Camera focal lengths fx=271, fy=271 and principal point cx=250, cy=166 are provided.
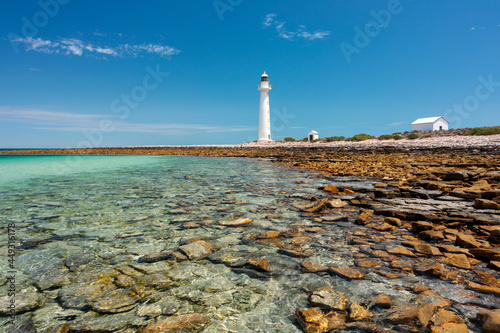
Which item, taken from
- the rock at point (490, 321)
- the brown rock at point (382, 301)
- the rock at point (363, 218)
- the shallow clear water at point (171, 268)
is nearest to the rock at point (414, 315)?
the brown rock at point (382, 301)

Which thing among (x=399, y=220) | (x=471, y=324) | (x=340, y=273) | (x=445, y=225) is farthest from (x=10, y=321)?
(x=445, y=225)

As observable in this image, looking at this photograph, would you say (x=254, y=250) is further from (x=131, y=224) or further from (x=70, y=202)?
(x=70, y=202)

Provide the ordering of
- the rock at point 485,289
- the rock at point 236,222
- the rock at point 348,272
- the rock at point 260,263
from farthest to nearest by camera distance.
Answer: the rock at point 236,222 < the rock at point 260,263 < the rock at point 348,272 < the rock at point 485,289

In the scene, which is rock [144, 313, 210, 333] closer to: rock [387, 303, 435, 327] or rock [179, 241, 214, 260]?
rock [179, 241, 214, 260]

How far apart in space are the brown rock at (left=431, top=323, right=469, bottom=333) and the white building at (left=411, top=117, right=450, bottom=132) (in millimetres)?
64973

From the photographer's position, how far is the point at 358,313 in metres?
2.70

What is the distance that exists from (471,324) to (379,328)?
822 millimetres

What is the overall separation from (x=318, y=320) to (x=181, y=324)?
4.27ft

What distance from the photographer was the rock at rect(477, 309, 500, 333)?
2.27 meters

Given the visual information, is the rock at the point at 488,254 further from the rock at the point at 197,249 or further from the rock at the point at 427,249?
the rock at the point at 197,249

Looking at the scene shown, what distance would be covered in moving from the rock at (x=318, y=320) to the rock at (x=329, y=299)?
0.35ft

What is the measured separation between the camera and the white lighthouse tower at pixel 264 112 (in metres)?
62.5

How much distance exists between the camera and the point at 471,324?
244cm

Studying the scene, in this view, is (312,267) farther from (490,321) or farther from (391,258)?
(490,321)
